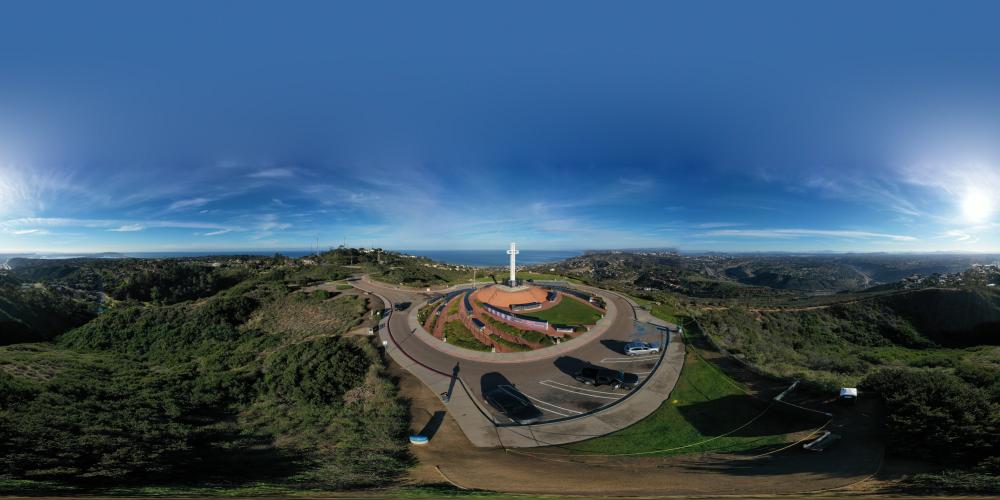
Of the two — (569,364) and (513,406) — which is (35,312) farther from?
(569,364)

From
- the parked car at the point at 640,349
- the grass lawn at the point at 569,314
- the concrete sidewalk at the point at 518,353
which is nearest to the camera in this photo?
the parked car at the point at 640,349

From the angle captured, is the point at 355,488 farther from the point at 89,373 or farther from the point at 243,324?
the point at 243,324

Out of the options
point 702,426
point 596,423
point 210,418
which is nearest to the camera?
point 702,426

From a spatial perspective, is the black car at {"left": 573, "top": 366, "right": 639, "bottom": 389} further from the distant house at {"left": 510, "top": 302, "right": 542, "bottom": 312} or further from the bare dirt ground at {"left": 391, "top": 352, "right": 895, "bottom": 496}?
the distant house at {"left": 510, "top": 302, "right": 542, "bottom": 312}

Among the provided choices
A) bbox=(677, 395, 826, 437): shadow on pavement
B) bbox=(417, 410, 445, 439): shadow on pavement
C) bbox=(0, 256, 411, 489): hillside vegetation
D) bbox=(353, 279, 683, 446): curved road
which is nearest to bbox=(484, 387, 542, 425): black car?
bbox=(353, 279, 683, 446): curved road

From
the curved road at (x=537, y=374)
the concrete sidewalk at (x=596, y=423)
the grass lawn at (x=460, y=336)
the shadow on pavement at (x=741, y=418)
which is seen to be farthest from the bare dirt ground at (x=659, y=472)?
the grass lawn at (x=460, y=336)

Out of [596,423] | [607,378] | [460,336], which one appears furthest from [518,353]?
[596,423]

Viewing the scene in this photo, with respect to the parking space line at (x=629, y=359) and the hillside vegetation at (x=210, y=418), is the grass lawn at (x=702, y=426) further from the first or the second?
the hillside vegetation at (x=210, y=418)
